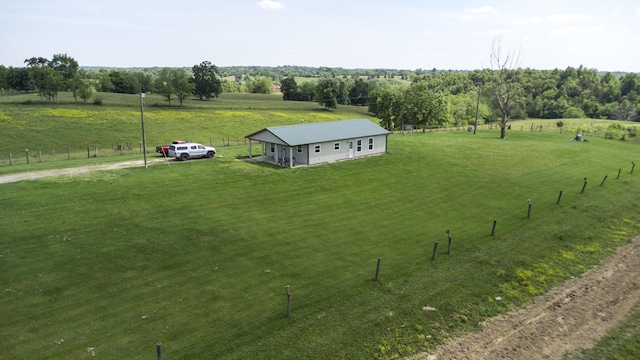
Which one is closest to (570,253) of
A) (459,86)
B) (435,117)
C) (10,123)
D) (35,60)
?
(435,117)

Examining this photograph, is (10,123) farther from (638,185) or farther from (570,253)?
(638,185)

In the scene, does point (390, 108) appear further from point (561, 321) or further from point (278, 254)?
point (561, 321)

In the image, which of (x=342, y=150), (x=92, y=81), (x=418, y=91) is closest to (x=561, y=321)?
(x=342, y=150)

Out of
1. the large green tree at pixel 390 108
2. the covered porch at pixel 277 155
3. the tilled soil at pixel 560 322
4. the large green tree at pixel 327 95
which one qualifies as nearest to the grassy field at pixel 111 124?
the large green tree at pixel 327 95

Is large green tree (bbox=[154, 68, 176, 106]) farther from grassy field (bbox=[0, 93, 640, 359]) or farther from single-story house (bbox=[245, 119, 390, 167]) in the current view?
grassy field (bbox=[0, 93, 640, 359])

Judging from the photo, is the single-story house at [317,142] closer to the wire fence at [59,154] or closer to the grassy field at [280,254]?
the grassy field at [280,254]

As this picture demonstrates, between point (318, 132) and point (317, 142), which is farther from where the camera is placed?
point (318, 132)

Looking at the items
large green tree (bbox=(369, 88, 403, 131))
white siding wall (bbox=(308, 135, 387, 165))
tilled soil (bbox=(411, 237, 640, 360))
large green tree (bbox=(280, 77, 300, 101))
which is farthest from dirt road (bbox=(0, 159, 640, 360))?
large green tree (bbox=(280, 77, 300, 101))
